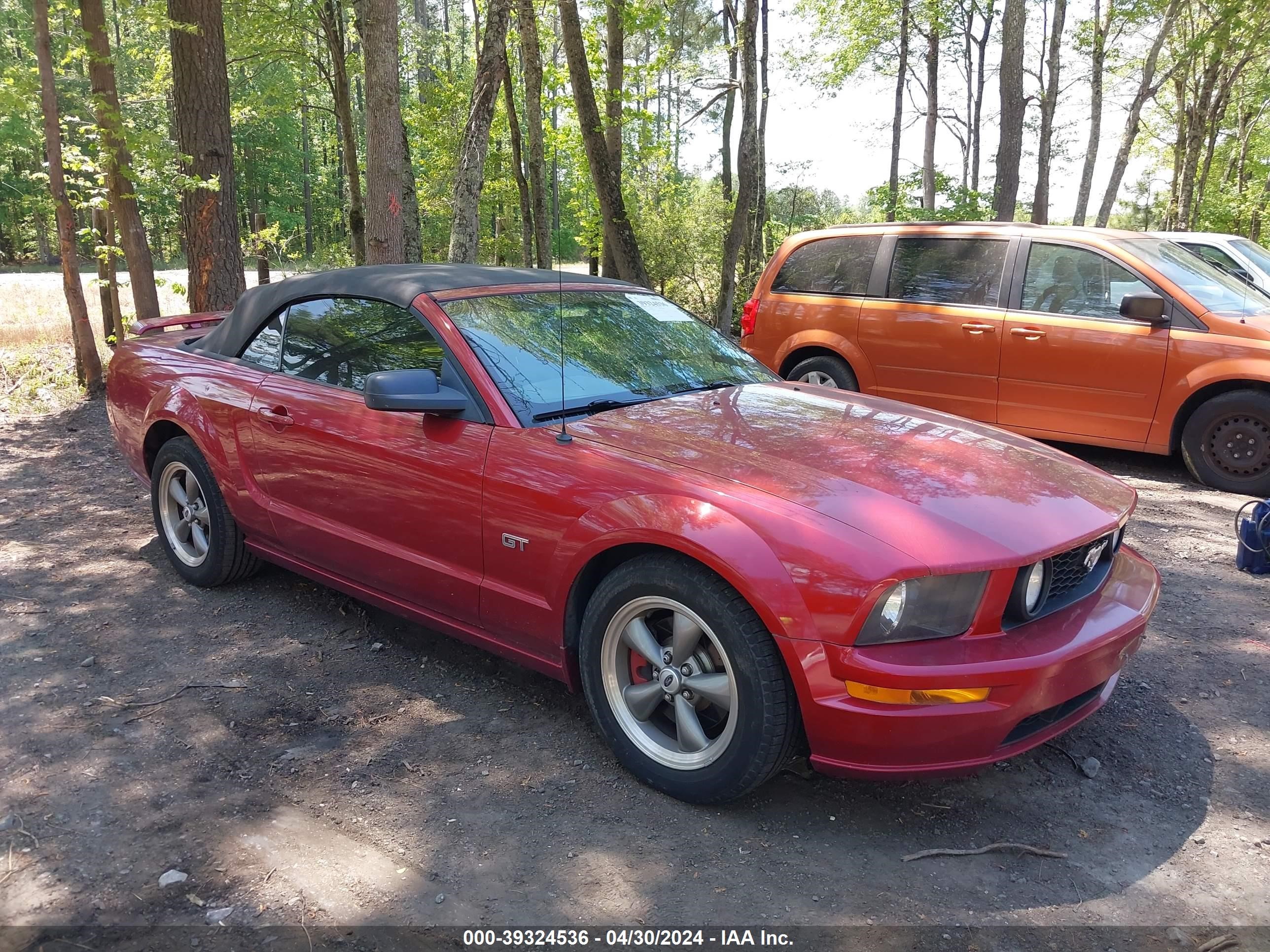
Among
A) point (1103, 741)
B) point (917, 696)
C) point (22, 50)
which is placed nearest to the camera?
point (917, 696)

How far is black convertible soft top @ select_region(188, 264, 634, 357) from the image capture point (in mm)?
3775

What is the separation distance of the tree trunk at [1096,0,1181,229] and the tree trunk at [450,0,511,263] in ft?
57.5

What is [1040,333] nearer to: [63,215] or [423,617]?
[423,617]

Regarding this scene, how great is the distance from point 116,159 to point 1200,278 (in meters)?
9.27

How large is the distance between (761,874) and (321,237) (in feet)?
185

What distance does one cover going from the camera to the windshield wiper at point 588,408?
328cm

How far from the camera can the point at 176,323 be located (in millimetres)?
5422

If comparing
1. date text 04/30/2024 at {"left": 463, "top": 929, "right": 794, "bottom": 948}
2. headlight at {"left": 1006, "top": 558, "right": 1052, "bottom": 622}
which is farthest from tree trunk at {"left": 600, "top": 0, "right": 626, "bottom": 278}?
date text 04/30/2024 at {"left": 463, "top": 929, "right": 794, "bottom": 948}

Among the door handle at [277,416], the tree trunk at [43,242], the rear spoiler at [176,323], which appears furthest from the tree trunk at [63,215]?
the tree trunk at [43,242]

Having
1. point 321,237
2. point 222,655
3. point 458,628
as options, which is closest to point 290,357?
point 222,655

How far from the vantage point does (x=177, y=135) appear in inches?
A: 353

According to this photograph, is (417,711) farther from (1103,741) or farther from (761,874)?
(1103,741)

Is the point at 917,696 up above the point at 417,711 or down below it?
above

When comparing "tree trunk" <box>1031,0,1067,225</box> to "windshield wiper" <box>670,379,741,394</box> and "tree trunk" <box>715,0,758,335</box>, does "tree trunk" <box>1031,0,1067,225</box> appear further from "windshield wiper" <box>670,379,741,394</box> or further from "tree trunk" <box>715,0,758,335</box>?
"windshield wiper" <box>670,379,741,394</box>
